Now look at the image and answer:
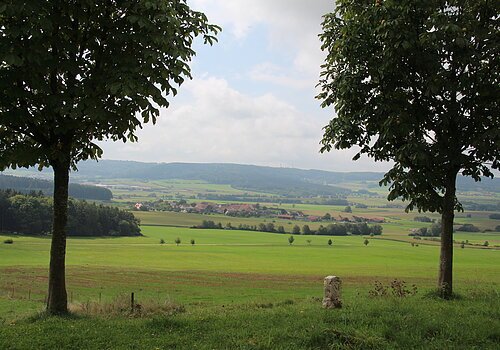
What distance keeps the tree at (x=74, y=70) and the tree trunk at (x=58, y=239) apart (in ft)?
0.08

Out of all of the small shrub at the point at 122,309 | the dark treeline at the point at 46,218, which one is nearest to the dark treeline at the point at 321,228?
the dark treeline at the point at 46,218

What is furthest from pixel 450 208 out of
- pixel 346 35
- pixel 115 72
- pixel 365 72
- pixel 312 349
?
pixel 115 72

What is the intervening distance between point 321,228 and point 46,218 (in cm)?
7773

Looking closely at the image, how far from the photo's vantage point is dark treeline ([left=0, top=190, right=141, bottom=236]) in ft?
297

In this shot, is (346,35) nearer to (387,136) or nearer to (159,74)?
(387,136)

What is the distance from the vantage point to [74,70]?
364 inches

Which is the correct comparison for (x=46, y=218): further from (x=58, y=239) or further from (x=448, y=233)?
(x=448, y=233)

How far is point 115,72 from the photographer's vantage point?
8.52 m

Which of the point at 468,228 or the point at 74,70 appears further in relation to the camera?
the point at 468,228

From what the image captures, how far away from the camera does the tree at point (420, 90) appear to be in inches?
471

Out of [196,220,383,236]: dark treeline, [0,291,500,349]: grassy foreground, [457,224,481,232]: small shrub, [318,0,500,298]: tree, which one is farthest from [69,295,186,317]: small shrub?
[457,224,481,232]: small shrub

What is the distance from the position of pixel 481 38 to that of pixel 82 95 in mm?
10715

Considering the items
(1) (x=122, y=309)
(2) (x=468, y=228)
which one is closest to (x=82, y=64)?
(1) (x=122, y=309)

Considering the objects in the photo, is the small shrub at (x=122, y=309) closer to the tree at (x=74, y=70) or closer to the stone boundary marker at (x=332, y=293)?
the tree at (x=74, y=70)
